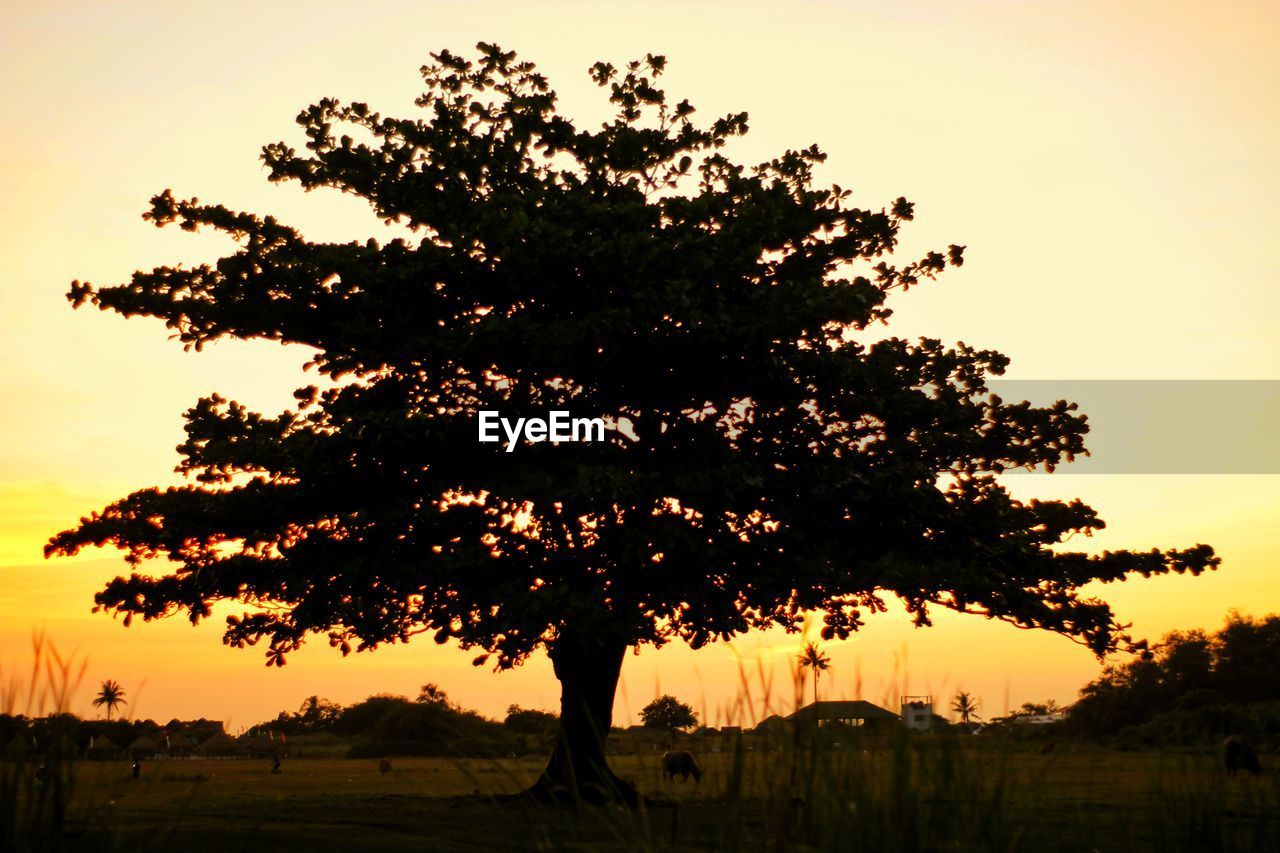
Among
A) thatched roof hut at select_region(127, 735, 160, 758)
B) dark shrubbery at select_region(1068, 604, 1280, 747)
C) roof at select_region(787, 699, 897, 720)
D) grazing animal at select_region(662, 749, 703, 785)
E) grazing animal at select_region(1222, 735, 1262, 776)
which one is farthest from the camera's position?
dark shrubbery at select_region(1068, 604, 1280, 747)

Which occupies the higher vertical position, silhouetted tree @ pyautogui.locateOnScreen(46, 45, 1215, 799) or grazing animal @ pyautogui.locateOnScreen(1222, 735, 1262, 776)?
silhouetted tree @ pyautogui.locateOnScreen(46, 45, 1215, 799)

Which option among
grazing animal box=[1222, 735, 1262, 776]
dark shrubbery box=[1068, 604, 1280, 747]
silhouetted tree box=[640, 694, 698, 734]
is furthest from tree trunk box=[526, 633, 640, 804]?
dark shrubbery box=[1068, 604, 1280, 747]

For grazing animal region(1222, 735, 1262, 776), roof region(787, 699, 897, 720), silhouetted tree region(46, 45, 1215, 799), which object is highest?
silhouetted tree region(46, 45, 1215, 799)

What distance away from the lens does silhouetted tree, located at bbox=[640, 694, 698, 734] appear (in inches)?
256

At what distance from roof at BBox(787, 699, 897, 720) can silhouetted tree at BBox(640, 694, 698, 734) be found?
1.84 feet

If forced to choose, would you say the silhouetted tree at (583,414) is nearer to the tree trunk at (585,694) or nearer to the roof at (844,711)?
the tree trunk at (585,694)

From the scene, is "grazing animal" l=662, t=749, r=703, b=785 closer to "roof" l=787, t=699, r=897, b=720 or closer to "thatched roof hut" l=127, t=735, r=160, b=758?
"roof" l=787, t=699, r=897, b=720

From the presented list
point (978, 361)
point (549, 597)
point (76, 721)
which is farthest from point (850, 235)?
point (76, 721)

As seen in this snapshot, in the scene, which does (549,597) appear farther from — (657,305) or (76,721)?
(76,721)

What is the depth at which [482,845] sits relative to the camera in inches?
639

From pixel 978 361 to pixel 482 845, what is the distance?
12.4 meters

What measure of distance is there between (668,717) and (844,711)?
0.96 metres

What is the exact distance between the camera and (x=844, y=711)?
6.71 m

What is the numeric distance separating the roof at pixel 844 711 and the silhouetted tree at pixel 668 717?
1.84 feet
